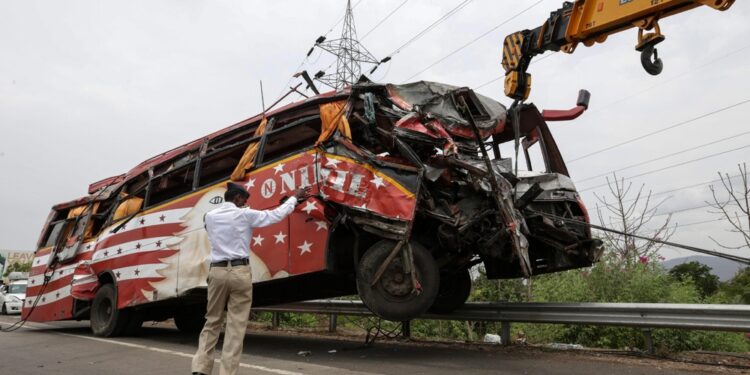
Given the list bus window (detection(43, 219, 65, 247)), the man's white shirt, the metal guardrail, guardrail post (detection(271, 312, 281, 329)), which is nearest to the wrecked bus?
the metal guardrail

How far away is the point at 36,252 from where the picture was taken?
11359mm

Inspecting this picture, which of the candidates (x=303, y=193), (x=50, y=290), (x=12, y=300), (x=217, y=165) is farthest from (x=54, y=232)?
(x=12, y=300)

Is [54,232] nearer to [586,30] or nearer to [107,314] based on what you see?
[107,314]

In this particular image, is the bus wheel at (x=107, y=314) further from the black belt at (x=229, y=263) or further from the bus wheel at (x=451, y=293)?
the black belt at (x=229, y=263)

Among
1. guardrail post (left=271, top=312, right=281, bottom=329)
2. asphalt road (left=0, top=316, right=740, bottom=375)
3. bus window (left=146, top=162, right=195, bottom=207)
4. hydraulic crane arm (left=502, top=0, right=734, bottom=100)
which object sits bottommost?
asphalt road (left=0, top=316, right=740, bottom=375)

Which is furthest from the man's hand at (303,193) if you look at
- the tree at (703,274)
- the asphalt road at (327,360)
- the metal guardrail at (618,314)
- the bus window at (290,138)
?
the tree at (703,274)

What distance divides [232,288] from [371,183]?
1.87 meters

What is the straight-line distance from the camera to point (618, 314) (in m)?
5.64

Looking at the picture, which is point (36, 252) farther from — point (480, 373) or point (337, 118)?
point (480, 373)

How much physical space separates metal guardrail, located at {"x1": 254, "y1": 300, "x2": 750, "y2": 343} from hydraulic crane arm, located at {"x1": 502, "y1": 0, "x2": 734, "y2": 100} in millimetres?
Result: 2305

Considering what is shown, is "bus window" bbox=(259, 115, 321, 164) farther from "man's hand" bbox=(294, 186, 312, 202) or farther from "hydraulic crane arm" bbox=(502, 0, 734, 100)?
"hydraulic crane arm" bbox=(502, 0, 734, 100)

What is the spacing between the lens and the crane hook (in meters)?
5.59

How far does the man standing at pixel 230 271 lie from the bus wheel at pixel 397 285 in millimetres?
1417

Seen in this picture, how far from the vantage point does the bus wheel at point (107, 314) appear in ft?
29.2
